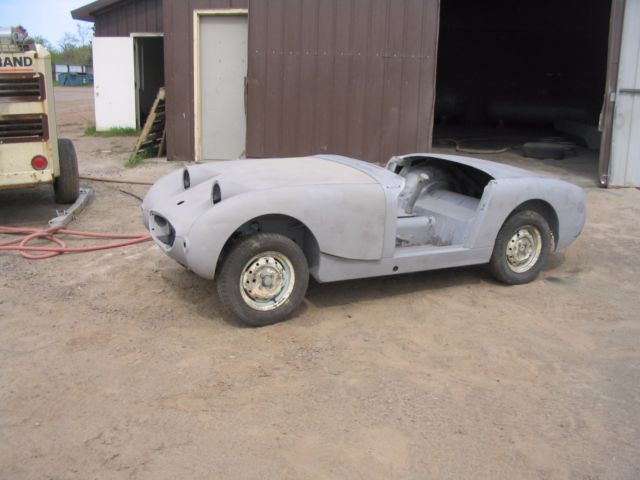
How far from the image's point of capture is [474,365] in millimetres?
Answer: 4258

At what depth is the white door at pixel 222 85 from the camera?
12195 millimetres

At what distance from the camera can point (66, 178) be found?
816cm

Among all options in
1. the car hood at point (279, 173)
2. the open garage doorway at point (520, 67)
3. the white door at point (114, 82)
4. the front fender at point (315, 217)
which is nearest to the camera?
the front fender at point (315, 217)

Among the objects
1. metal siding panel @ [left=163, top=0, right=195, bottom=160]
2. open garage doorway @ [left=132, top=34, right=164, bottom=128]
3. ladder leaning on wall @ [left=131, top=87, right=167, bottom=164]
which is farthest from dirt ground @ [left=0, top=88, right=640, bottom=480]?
open garage doorway @ [left=132, top=34, right=164, bottom=128]

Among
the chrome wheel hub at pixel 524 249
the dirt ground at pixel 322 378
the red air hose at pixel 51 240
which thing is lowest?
the dirt ground at pixel 322 378

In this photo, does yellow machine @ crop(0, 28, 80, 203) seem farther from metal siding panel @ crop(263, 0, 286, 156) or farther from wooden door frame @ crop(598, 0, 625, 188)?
wooden door frame @ crop(598, 0, 625, 188)

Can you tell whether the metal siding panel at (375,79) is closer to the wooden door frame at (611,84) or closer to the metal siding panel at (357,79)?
the metal siding panel at (357,79)

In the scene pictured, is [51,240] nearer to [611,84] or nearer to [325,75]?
[325,75]

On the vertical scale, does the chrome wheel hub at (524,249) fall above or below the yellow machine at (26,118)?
below

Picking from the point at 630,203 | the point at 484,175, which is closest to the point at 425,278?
the point at 484,175

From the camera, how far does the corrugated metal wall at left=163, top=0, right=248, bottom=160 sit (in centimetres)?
1200

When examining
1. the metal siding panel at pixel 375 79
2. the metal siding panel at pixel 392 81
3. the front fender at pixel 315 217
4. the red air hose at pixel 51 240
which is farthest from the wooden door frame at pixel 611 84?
the red air hose at pixel 51 240

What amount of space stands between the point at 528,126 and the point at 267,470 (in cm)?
2027

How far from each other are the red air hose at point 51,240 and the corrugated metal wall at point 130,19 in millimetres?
11039
